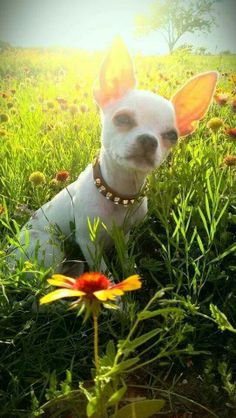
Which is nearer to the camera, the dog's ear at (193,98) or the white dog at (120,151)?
the white dog at (120,151)

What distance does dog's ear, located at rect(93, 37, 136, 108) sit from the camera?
1.18 metres

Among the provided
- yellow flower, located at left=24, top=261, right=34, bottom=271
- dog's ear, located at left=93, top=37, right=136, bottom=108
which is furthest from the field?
dog's ear, located at left=93, top=37, right=136, bottom=108

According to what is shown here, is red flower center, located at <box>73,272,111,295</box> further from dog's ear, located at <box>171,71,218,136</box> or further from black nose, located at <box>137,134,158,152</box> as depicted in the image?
dog's ear, located at <box>171,71,218,136</box>

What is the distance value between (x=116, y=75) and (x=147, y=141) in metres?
0.25

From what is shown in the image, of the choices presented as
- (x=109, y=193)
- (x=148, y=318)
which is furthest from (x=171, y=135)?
(x=148, y=318)

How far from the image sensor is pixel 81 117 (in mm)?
2521

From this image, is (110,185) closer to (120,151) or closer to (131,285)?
(120,151)

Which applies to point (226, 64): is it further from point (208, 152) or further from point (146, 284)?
point (146, 284)

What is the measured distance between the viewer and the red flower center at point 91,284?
0.58m

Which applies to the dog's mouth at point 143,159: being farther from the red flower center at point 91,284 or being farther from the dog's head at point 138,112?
the red flower center at point 91,284

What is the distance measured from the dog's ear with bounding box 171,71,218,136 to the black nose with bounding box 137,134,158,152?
22 centimetres

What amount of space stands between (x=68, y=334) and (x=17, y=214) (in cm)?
54

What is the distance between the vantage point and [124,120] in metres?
1.11

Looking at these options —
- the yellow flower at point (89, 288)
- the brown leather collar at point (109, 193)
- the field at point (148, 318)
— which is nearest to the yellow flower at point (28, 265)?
the field at point (148, 318)
